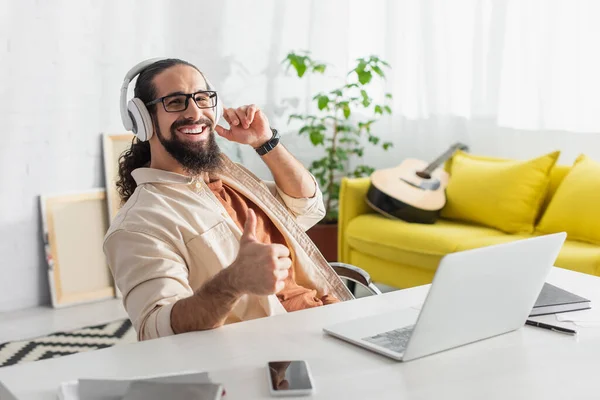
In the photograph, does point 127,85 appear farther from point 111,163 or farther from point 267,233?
point 111,163

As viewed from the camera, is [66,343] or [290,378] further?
[66,343]

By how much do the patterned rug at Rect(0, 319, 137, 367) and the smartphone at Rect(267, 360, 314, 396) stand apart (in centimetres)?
222

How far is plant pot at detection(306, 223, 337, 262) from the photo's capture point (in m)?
4.70

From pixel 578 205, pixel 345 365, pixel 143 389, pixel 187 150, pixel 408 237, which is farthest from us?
pixel 408 237

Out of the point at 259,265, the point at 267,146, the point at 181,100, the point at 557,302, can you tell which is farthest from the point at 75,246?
the point at 557,302

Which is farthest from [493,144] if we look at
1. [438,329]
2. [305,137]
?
[438,329]

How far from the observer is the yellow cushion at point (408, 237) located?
374 cm

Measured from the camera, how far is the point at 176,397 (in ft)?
4.04

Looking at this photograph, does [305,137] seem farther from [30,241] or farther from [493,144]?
[30,241]

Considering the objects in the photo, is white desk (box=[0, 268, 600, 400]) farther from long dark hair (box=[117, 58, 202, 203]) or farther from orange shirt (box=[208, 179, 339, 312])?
long dark hair (box=[117, 58, 202, 203])

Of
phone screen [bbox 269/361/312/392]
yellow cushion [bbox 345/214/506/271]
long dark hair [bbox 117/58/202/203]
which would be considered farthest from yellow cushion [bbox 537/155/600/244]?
phone screen [bbox 269/361/312/392]

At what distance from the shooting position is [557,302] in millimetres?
1734

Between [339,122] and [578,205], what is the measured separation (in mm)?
2139

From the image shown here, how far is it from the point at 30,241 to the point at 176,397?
308cm
